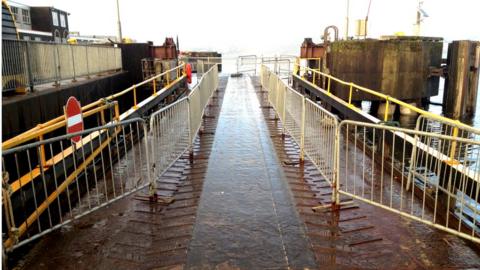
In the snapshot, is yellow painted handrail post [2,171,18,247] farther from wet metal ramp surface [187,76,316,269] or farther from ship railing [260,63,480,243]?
ship railing [260,63,480,243]

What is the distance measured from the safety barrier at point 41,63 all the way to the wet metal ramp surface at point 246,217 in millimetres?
5333

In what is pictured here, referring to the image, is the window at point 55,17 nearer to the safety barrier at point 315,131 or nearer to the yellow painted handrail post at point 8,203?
the safety barrier at point 315,131

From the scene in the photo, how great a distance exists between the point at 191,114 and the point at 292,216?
399 centimetres

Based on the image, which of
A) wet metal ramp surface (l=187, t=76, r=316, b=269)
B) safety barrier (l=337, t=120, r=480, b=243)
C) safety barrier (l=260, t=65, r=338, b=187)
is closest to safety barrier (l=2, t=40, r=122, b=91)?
wet metal ramp surface (l=187, t=76, r=316, b=269)

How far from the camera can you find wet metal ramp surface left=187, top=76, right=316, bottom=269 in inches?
166

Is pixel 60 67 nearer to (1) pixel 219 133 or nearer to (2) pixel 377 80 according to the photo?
(1) pixel 219 133

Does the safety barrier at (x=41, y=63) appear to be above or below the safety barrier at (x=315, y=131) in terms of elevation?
above

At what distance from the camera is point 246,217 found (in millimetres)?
5223

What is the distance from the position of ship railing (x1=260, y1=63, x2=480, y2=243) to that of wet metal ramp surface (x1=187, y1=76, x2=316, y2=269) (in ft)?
2.39

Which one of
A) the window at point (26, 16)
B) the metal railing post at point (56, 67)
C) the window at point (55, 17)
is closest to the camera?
the metal railing post at point (56, 67)

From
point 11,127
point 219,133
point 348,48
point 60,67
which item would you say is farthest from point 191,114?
point 348,48

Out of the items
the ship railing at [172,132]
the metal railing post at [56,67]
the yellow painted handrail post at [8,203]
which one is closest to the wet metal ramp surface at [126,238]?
the yellow painted handrail post at [8,203]

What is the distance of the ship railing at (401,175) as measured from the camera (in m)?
4.86

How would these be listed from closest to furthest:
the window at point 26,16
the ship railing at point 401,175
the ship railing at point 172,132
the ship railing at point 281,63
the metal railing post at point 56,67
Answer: the ship railing at point 401,175 → the ship railing at point 172,132 → the metal railing post at point 56,67 → the ship railing at point 281,63 → the window at point 26,16
